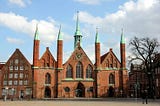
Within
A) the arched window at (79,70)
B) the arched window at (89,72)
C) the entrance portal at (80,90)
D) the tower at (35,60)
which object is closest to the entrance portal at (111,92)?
the arched window at (89,72)

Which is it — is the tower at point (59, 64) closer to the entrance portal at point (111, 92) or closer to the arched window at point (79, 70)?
the arched window at point (79, 70)

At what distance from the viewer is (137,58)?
73.9 m

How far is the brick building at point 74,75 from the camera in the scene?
302 ft

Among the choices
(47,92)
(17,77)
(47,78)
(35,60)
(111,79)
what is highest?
(35,60)

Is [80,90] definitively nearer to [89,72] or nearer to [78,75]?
[78,75]

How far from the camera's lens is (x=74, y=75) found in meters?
94.5

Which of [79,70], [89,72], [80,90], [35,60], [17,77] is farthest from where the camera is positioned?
[89,72]

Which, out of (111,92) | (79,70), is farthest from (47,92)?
(111,92)

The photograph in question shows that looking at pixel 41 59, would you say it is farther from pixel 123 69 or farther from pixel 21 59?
pixel 123 69

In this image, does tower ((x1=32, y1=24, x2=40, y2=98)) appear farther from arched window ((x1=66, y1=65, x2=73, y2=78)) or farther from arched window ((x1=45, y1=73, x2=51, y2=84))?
arched window ((x1=66, y1=65, x2=73, y2=78))

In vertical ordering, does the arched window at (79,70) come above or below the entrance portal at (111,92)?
above

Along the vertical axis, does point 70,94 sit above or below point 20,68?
below

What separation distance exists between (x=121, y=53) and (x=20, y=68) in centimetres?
3104

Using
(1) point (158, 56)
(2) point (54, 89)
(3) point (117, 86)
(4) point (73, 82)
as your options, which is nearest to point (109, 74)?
(3) point (117, 86)
